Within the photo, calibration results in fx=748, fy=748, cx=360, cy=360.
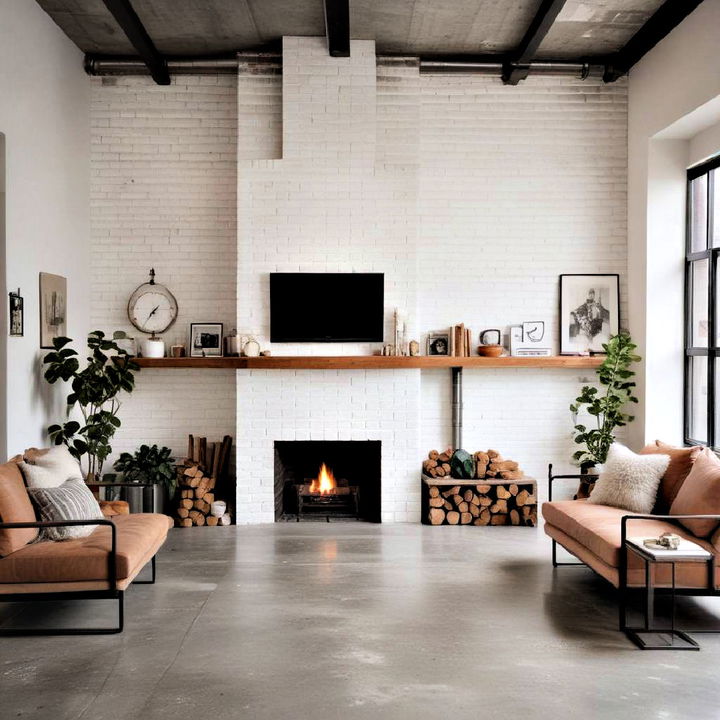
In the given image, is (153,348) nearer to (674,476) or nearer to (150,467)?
(150,467)

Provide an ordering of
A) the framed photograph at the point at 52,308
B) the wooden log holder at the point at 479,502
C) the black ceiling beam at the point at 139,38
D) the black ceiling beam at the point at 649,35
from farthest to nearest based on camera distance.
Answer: the wooden log holder at the point at 479,502
the framed photograph at the point at 52,308
the black ceiling beam at the point at 649,35
the black ceiling beam at the point at 139,38

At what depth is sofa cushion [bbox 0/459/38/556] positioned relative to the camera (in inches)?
169

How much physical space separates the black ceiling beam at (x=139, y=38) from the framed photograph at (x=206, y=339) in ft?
8.31

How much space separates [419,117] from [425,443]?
11.0ft

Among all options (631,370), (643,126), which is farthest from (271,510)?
(643,126)

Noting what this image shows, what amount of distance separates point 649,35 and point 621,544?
498cm

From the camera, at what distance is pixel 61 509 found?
4602mm

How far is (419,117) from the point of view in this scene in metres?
7.57

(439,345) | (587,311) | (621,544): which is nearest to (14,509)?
(621,544)

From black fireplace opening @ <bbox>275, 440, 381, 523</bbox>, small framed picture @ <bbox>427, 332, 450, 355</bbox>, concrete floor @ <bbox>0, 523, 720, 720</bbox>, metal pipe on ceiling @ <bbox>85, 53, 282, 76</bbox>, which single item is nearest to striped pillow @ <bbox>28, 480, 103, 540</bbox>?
concrete floor @ <bbox>0, 523, 720, 720</bbox>

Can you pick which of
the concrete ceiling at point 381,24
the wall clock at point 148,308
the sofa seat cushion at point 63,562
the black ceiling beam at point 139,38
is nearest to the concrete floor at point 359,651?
the sofa seat cushion at point 63,562

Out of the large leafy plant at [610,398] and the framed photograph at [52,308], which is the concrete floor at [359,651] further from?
the framed photograph at [52,308]

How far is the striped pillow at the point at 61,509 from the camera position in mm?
4574

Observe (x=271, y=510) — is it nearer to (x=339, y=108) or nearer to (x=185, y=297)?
(x=185, y=297)
